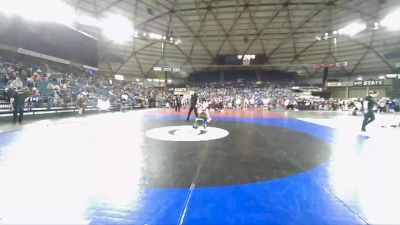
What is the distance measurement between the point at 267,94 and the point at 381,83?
675 inches

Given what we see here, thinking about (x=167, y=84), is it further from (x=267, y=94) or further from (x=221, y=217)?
(x=221, y=217)

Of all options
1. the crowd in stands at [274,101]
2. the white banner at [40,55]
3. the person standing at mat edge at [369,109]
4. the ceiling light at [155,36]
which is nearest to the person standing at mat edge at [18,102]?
the white banner at [40,55]

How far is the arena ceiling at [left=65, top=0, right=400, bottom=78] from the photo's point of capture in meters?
24.5

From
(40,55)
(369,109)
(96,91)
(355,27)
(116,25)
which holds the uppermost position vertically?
(355,27)

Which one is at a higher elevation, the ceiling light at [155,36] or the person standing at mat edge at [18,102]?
the ceiling light at [155,36]

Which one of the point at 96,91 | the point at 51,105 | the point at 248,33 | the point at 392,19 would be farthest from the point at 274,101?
the point at 51,105

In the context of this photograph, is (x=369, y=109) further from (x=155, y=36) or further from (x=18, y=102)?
(x=155, y=36)

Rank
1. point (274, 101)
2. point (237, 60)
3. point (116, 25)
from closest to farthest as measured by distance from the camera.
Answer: point (116, 25), point (274, 101), point (237, 60)

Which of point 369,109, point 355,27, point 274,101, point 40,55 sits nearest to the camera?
point 369,109

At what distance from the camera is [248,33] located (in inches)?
1255

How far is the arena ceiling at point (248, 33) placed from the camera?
24516mm

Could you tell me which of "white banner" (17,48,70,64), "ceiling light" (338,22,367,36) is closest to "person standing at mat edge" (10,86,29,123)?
"white banner" (17,48,70,64)

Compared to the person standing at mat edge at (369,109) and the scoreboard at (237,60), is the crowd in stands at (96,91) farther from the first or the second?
the person standing at mat edge at (369,109)

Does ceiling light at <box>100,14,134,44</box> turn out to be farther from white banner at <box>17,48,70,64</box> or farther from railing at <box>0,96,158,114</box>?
railing at <box>0,96,158,114</box>
